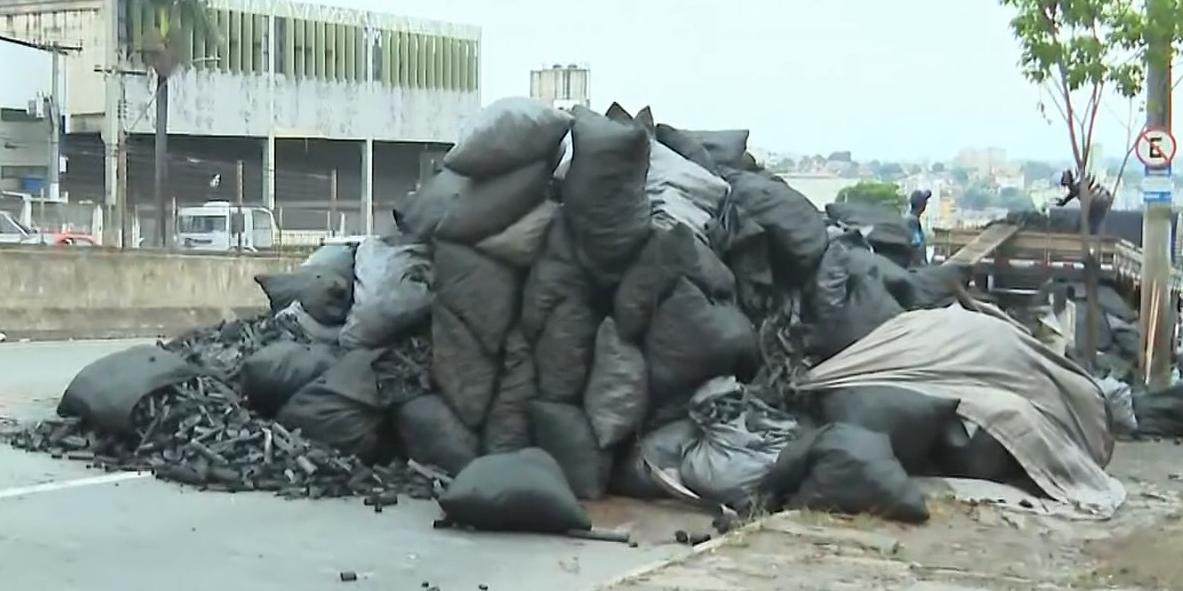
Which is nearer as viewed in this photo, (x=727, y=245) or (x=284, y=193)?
(x=727, y=245)

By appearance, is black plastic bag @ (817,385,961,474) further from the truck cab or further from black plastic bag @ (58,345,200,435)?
the truck cab

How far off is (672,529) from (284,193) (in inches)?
1724

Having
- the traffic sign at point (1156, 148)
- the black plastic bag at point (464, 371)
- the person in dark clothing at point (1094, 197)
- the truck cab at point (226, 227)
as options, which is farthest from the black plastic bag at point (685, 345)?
the truck cab at point (226, 227)

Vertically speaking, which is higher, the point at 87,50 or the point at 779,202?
the point at 87,50

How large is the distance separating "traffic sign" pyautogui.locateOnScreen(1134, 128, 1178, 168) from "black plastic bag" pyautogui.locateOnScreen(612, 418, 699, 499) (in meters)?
8.43

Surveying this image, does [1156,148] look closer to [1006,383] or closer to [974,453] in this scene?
[1006,383]

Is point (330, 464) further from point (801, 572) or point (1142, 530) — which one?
point (1142, 530)

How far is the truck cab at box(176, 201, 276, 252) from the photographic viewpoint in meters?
36.7

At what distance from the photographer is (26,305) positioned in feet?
69.8

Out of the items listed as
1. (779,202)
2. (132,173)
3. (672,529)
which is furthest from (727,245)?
(132,173)

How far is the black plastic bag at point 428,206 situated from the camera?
33.2ft

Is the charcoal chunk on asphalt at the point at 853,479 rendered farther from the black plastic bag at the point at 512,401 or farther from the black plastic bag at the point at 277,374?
the black plastic bag at the point at 277,374

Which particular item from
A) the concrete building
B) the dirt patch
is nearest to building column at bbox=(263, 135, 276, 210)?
the concrete building

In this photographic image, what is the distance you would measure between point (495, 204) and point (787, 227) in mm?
1953
